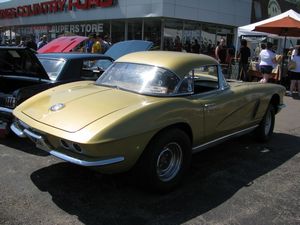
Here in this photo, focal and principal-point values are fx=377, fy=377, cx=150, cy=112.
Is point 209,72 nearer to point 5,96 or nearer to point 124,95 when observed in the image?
point 124,95

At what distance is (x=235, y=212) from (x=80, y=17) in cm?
2126

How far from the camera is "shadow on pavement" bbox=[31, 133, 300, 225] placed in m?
3.58

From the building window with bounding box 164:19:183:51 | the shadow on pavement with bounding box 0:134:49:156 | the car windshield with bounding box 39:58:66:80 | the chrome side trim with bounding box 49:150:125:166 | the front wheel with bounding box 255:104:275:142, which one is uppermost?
the building window with bounding box 164:19:183:51

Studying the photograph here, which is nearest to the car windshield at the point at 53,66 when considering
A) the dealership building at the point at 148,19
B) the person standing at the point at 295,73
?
the person standing at the point at 295,73

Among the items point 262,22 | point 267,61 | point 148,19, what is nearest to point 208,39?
point 148,19

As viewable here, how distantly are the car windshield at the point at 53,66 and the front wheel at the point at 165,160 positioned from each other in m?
3.07

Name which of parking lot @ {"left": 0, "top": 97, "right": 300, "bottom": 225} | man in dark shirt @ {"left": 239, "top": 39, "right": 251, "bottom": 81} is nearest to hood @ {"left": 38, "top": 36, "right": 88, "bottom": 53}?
parking lot @ {"left": 0, "top": 97, "right": 300, "bottom": 225}

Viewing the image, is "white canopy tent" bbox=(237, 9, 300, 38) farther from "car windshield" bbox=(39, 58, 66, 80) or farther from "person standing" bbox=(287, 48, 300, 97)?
"car windshield" bbox=(39, 58, 66, 80)

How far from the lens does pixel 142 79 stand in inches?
177

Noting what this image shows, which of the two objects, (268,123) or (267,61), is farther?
(267,61)

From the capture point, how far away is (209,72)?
5.23 m

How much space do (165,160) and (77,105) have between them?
1113 mm

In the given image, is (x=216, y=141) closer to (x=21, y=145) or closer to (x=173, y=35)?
(x=21, y=145)

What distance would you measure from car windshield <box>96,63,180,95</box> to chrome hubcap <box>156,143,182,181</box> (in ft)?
2.07
